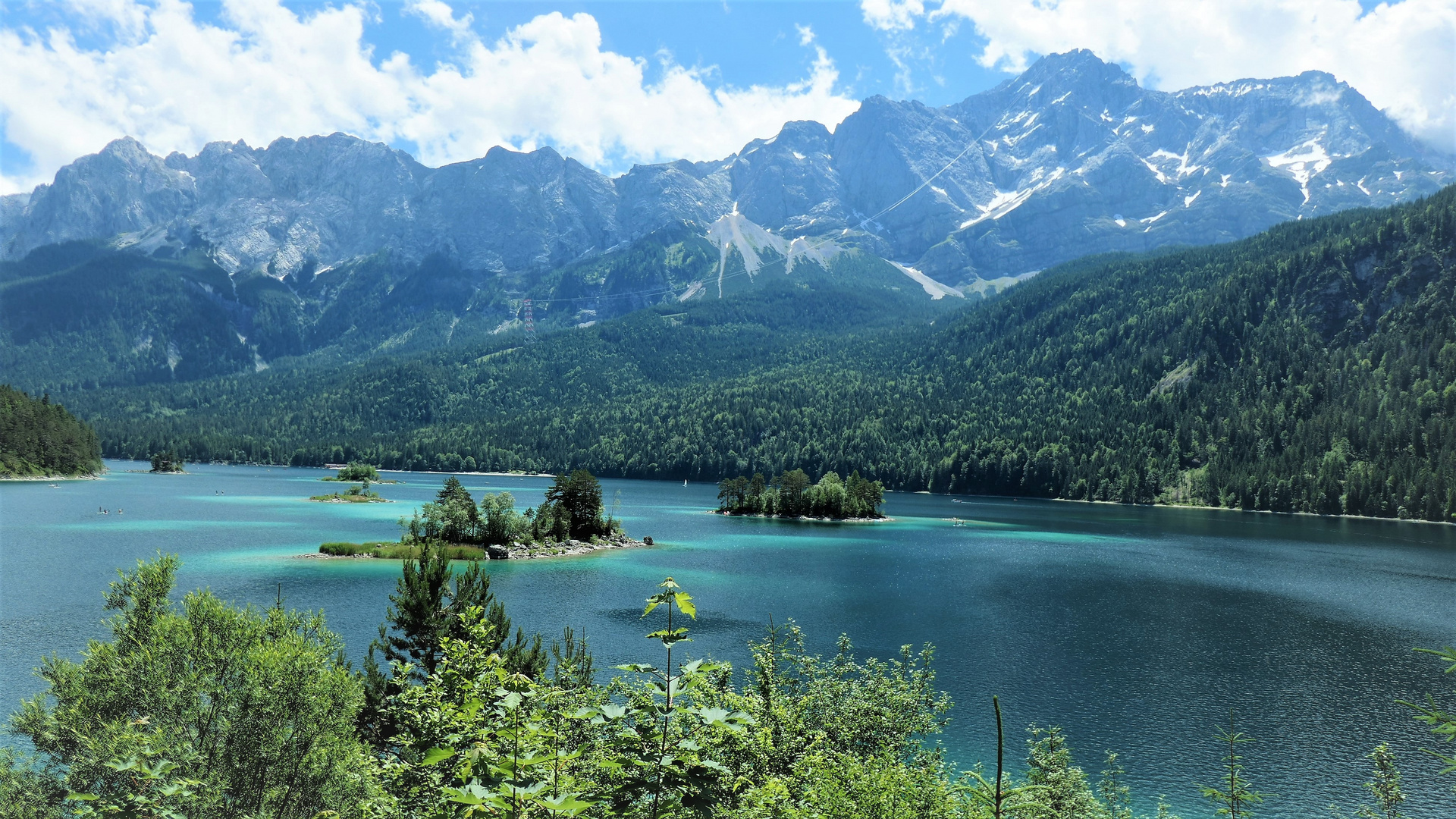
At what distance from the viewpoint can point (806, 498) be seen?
516 ft

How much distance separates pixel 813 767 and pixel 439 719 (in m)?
7.74

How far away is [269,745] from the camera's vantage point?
19.0m

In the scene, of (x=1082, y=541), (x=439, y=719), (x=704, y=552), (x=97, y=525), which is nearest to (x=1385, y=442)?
(x=1082, y=541)

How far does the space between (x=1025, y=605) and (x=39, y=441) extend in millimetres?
193648

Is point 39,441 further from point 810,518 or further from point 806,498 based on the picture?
point 810,518

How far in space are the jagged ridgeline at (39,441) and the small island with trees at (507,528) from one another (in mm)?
105468

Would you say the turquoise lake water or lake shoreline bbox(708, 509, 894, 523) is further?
lake shoreline bbox(708, 509, 894, 523)

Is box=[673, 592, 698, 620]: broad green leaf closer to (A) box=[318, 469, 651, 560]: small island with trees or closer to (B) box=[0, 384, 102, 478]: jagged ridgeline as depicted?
(A) box=[318, 469, 651, 560]: small island with trees

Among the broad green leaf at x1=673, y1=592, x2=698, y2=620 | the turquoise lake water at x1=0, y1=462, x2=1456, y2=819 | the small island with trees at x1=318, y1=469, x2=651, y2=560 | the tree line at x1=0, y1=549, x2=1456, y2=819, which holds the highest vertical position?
the broad green leaf at x1=673, y1=592, x2=698, y2=620

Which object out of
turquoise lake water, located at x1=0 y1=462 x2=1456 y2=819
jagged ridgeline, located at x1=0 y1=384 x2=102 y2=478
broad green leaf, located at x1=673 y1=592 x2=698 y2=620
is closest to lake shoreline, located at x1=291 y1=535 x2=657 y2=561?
turquoise lake water, located at x1=0 y1=462 x2=1456 y2=819

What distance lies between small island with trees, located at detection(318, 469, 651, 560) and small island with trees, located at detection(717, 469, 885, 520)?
167 ft

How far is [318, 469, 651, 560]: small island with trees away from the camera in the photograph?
293 feet

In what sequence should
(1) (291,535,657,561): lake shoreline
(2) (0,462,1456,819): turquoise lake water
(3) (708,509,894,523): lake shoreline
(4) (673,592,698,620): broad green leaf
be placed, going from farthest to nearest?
(3) (708,509,894,523): lake shoreline → (1) (291,535,657,561): lake shoreline → (2) (0,462,1456,819): turquoise lake water → (4) (673,592,698,620): broad green leaf

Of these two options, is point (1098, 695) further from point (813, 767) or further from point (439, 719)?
point (439, 719)
